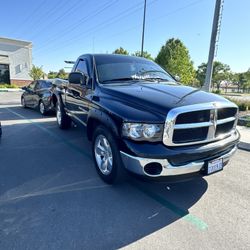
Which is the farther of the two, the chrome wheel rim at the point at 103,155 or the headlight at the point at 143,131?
the chrome wheel rim at the point at 103,155

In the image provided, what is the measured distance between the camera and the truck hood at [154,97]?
112 inches

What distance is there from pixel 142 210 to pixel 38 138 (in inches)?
168

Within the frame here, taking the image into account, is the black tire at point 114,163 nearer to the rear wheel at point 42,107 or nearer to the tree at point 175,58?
the rear wheel at point 42,107

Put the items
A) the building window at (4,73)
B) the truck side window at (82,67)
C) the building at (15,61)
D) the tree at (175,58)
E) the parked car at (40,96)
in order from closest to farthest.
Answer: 1. the truck side window at (82,67)
2. the parked car at (40,96)
3. the tree at (175,58)
4. the building at (15,61)
5. the building window at (4,73)

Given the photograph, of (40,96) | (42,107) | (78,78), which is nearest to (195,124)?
(78,78)

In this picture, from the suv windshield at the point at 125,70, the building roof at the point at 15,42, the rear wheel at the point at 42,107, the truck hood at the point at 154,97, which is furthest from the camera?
the building roof at the point at 15,42

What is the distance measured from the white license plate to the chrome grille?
277mm

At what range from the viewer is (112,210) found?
2.97 m

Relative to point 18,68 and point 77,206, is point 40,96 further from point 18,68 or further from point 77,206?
point 18,68

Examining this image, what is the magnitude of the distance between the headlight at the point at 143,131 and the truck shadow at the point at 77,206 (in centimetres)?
86

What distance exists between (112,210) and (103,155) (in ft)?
3.16

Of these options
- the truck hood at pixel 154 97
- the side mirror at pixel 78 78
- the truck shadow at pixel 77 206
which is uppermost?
the side mirror at pixel 78 78

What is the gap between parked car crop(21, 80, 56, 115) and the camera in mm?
9492

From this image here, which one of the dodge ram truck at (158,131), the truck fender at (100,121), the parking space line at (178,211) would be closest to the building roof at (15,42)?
the truck fender at (100,121)
